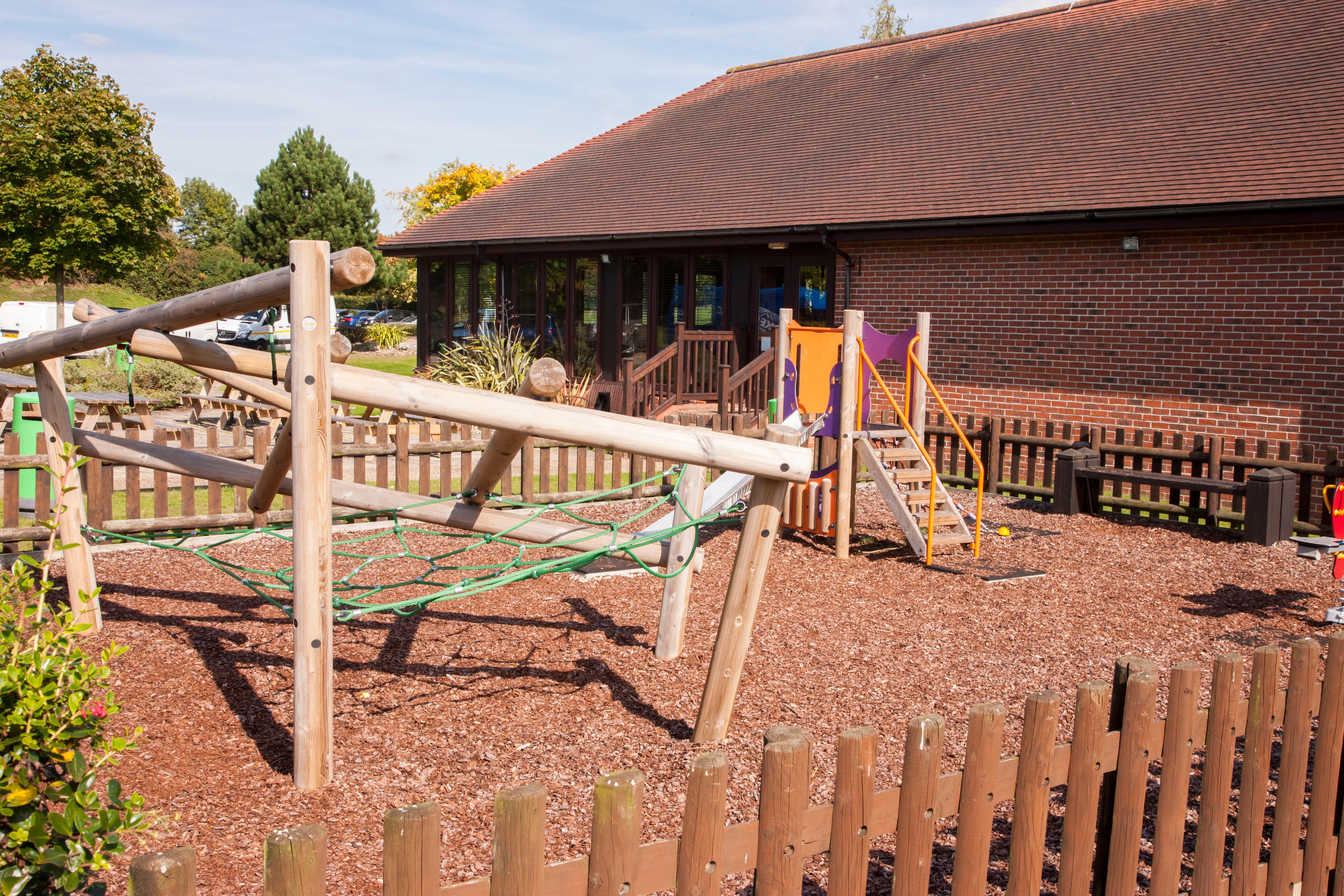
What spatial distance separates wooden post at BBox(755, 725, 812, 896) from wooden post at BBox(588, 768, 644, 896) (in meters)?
0.27

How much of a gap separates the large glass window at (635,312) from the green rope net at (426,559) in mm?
9333

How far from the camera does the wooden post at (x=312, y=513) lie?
3.22m

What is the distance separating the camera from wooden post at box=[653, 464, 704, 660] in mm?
4961

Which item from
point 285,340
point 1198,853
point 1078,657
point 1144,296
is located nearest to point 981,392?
point 1144,296

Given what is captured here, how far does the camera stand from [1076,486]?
33.1 feet

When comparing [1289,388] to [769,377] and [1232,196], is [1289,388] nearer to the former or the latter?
[1232,196]

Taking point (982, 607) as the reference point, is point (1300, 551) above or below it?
above

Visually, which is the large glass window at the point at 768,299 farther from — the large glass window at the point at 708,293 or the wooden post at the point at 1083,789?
the wooden post at the point at 1083,789

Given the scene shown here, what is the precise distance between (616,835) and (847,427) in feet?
21.7

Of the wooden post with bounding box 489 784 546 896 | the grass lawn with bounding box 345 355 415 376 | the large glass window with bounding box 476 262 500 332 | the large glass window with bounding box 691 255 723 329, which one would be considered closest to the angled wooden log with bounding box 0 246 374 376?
the wooden post with bounding box 489 784 546 896

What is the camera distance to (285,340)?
1524 inches

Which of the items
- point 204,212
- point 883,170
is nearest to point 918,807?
point 883,170

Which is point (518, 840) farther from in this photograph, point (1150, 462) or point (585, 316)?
point (585, 316)

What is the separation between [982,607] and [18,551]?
6.03 metres
